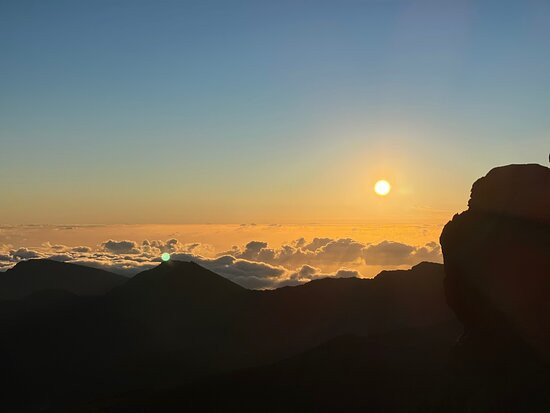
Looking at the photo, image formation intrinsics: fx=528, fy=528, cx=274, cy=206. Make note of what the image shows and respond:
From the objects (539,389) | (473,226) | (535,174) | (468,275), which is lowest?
(539,389)

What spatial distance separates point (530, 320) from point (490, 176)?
20133mm

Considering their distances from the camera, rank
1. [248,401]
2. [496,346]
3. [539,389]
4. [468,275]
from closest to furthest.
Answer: [539,389] → [496,346] → [468,275] → [248,401]

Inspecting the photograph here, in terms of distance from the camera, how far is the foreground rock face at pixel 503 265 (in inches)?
2013

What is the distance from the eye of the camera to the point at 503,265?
5425cm

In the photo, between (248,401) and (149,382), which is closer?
(248,401)

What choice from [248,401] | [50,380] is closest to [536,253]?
[248,401]

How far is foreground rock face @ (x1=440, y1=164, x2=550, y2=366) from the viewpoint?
5112 cm

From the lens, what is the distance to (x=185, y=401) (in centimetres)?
8625

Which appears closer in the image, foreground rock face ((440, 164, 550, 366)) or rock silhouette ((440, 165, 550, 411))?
rock silhouette ((440, 165, 550, 411))

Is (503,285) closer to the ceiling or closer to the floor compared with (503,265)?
closer to the floor

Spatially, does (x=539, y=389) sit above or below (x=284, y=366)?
above

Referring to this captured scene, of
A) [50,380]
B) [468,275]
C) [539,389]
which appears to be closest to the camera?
[539,389]

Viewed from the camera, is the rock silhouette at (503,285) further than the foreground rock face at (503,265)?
No

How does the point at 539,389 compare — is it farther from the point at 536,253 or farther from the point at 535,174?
the point at 535,174
